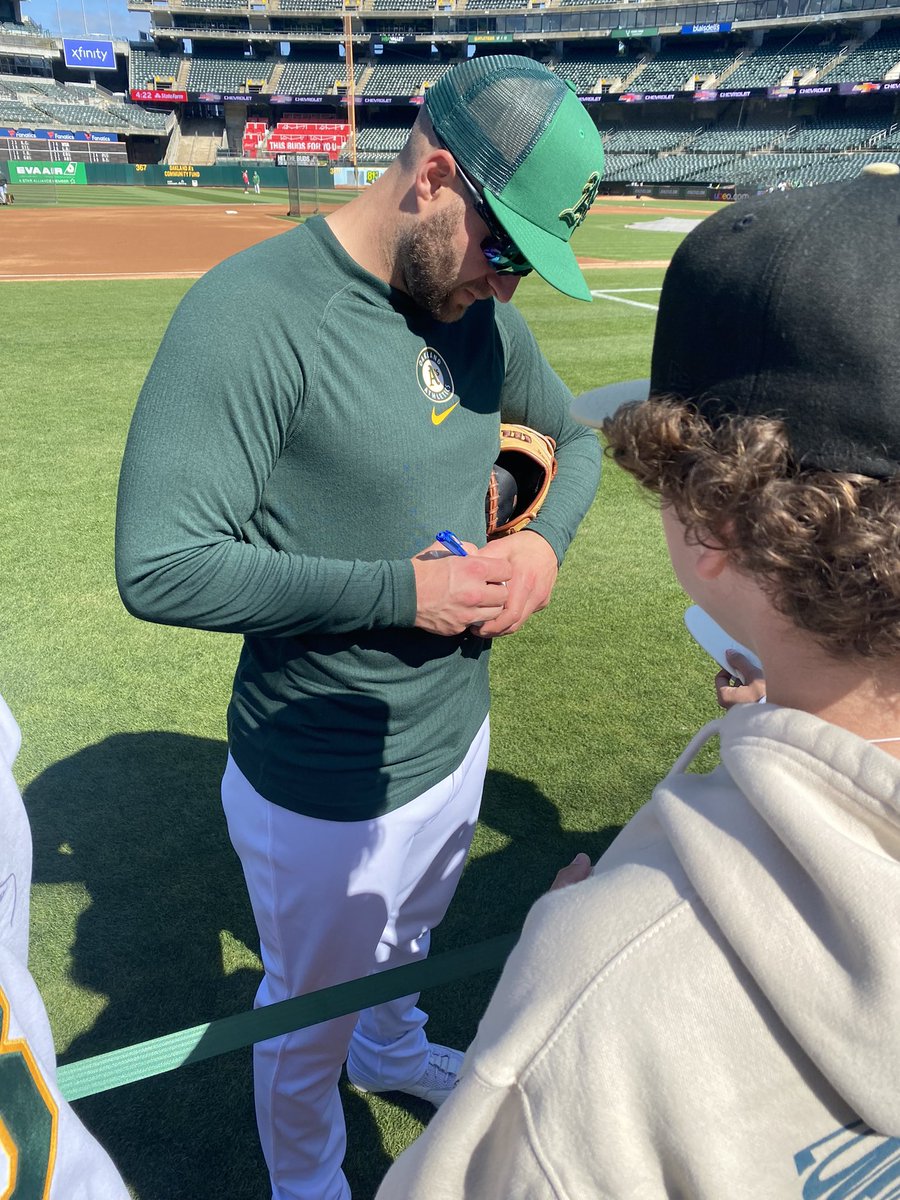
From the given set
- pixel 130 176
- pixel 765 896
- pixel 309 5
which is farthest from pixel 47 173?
pixel 765 896

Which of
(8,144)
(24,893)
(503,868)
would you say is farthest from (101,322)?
(8,144)

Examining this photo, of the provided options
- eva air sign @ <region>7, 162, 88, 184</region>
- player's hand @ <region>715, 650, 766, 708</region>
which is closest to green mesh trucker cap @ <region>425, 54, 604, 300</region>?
player's hand @ <region>715, 650, 766, 708</region>

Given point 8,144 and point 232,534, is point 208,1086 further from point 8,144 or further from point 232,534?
point 8,144

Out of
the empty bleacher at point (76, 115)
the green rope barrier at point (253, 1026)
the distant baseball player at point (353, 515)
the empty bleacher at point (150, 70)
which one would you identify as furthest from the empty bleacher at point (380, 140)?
the green rope barrier at point (253, 1026)

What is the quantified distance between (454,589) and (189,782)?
235 cm

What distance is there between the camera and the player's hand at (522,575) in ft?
6.17

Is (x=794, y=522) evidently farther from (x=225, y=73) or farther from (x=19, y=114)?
(x=225, y=73)

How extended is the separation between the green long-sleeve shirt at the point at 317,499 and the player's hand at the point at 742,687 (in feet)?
2.02

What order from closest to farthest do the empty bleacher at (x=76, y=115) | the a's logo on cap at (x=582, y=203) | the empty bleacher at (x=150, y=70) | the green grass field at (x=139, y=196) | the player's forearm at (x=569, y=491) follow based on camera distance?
the a's logo on cap at (x=582, y=203) < the player's forearm at (x=569, y=491) < the green grass field at (x=139, y=196) < the empty bleacher at (x=76, y=115) < the empty bleacher at (x=150, y=70)

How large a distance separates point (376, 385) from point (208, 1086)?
2051mm

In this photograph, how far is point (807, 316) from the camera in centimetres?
75

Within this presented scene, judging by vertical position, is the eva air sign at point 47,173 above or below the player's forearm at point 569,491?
below

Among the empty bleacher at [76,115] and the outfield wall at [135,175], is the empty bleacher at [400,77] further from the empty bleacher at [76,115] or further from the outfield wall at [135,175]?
the empty bleacher at [76,115]

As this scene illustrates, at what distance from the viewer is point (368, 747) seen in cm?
185
